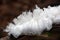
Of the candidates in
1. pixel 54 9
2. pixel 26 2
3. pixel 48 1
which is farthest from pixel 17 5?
pixel 54 9

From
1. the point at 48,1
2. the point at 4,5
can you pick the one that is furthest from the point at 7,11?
the point at 48,1

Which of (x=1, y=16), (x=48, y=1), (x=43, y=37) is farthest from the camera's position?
(x=1, y=16)

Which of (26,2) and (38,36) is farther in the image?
(26,2)

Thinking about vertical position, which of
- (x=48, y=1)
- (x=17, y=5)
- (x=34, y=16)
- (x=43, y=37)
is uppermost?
(x=17, y=5)

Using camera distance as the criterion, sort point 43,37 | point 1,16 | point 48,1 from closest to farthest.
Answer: point 43,37 → point 48,1 → point 1,16

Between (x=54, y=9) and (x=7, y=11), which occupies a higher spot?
(x=7, y=11)

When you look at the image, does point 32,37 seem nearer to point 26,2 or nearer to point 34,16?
point 34,16
